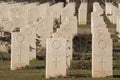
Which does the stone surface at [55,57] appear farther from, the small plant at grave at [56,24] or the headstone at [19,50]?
the small plant at grave at [56,24]

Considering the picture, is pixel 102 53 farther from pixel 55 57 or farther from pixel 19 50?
pixel 19 50

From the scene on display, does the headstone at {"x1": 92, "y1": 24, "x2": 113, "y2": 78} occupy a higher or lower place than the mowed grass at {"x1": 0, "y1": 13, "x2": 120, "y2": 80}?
higher

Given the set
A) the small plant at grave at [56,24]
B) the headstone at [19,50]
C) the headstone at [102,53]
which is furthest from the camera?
the small plant at grave at [56,24]

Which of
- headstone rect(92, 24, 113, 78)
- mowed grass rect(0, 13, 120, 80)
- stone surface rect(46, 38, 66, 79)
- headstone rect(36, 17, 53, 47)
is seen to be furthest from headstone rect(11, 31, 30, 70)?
headstone rect(36, 17, 53, 47)

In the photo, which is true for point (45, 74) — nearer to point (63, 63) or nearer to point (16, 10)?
point (63, 63)

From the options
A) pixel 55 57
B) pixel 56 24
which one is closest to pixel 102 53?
pixel 55 57

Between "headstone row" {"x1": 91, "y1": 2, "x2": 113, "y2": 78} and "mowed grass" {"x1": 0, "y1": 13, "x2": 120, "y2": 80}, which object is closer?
"headstone row" {"x1": 91, "y1": 2, "x2": 113, "y2": 78}

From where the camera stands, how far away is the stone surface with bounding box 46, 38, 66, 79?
45.4ft

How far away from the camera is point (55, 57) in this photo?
45.6 feet

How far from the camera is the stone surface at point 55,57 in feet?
45.4

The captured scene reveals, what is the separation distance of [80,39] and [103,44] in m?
5.23

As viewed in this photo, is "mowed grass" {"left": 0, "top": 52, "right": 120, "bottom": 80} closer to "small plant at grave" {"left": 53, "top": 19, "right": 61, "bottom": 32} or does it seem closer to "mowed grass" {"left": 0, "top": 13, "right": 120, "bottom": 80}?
"mowed grass" {"left": 0, "top": 13, "right": 120, "bottom": 80}

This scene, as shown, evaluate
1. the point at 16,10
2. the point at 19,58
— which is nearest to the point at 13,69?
the point at 19,58

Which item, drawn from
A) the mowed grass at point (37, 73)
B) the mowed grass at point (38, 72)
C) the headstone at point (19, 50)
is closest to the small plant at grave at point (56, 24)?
the mowed grass at point (38, 72)
